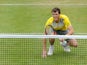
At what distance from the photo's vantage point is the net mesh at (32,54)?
9.50 metres

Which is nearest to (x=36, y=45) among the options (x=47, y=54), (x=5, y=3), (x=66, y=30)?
(x=47, y=54)

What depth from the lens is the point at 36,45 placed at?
34.2 ft

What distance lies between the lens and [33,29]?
45.0 ft

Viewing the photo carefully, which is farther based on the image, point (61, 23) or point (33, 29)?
point (33, 29)

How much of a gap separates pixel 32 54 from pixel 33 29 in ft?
13.5

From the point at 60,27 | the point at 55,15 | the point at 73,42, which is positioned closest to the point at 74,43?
the point at 73,42

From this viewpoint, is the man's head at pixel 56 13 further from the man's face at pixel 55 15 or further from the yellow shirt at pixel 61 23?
the yellow shirt at pixel 61 23

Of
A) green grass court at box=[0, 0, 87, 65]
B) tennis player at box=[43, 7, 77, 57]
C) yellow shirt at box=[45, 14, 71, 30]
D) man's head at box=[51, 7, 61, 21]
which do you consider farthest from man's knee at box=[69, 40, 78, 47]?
man's head at box=[51, 7, 61, 21]

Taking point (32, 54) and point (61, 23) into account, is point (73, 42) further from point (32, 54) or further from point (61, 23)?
point (32, 54)

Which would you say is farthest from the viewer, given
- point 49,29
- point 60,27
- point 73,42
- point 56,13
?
point 60,27

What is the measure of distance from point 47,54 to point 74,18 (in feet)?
17.1

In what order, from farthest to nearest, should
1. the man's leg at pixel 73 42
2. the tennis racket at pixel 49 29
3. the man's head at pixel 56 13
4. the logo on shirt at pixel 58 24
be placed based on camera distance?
1. the logo on shirt at pixel 58 24
2. the tennis racket at pixel 49 29
3. the man's leg at pixel 73 42
4. the man's head at pixel 56 13

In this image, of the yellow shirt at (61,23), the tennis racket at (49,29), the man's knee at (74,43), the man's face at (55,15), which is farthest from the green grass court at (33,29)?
the man's face at (55,15)

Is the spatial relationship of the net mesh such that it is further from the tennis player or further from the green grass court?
the tennis player
